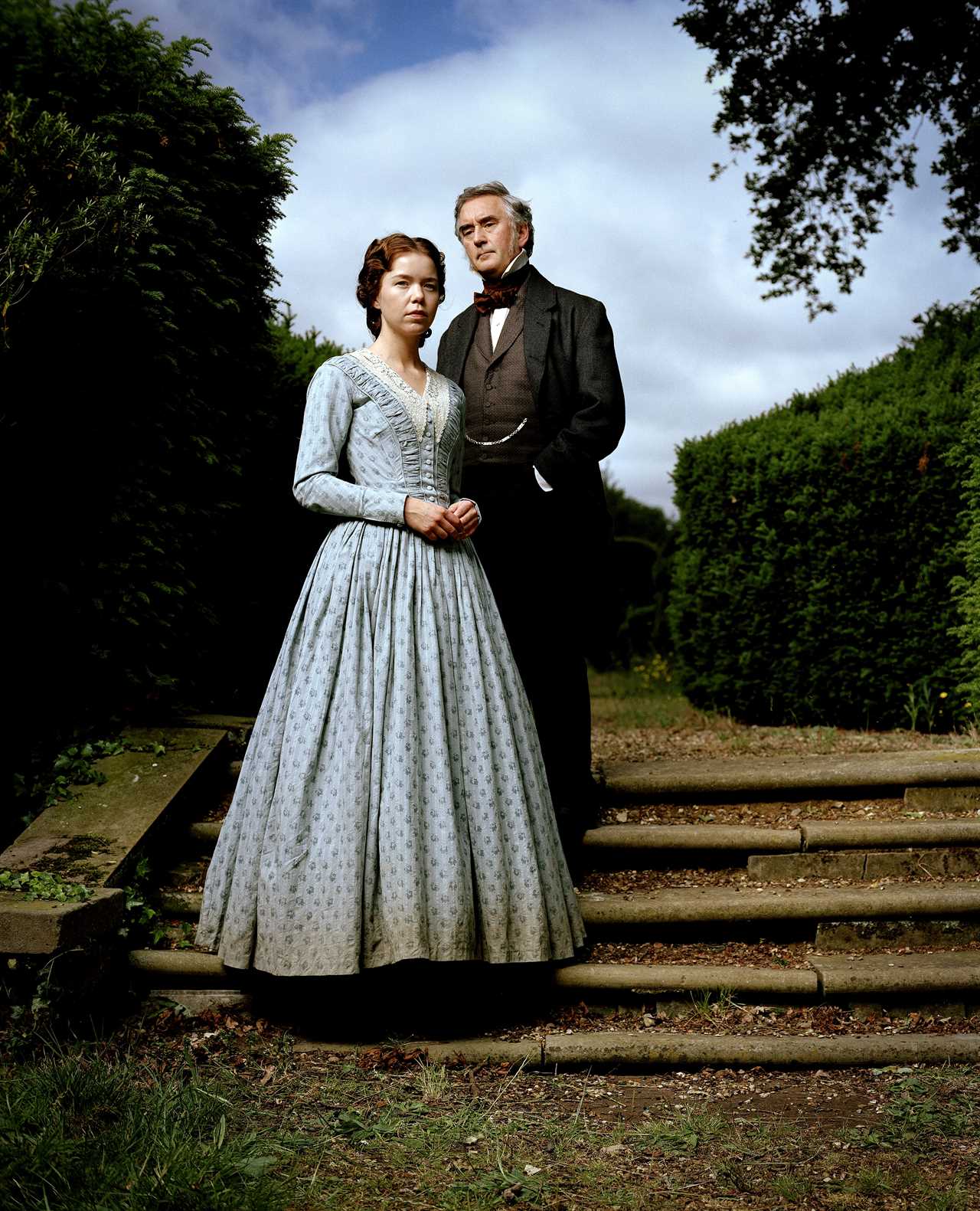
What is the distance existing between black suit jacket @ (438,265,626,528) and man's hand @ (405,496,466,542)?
1.83 feet

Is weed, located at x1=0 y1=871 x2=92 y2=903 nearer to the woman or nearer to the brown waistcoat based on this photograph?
the woman

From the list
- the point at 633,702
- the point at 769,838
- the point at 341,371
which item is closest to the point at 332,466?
the point at 341,371

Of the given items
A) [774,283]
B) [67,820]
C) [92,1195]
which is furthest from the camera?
[774,283]

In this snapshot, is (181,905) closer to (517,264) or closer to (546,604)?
(546,604)

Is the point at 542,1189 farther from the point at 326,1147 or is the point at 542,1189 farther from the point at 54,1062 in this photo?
the point at 54,1062

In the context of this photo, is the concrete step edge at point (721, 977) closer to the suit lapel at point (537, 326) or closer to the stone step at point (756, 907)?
the stone step at point (756, 907)

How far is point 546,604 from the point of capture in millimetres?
3861

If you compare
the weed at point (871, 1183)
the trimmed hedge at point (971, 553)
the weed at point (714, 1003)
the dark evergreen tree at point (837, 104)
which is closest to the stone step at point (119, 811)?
the weed at point (714, 1003)

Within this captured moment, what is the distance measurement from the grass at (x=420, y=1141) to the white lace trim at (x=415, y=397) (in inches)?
72.5

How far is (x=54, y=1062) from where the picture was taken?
285 centimetres

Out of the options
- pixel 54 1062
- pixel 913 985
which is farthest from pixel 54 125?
pixel 913 985

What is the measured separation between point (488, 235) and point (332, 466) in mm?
1078

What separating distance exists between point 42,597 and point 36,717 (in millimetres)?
476

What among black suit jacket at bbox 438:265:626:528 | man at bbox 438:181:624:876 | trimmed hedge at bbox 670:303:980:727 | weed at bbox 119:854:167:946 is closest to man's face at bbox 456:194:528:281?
man at bbox 438:181:624:876
